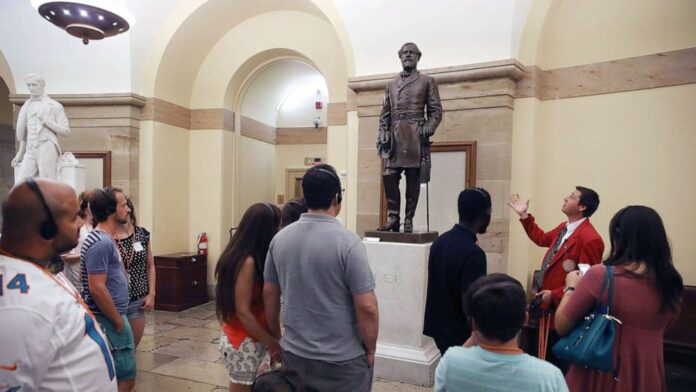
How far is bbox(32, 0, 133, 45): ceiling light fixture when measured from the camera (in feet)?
17.8

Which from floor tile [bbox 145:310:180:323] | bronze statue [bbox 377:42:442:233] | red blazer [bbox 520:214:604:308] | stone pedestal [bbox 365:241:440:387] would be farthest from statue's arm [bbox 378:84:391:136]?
floor tile [bbox 145:310:180:323]

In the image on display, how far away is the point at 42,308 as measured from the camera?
4.08 feet

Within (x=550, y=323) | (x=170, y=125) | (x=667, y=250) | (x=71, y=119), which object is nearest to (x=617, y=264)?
(x=667, y=250)

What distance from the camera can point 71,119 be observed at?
7.48 meters

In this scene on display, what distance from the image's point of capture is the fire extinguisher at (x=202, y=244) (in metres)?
7.84

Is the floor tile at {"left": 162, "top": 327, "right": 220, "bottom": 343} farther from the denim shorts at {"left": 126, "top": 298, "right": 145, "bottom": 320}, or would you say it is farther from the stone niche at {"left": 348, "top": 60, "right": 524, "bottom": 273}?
the stone niche at {"left": 348, "top": 60, "right": 524, "bottom": 273}

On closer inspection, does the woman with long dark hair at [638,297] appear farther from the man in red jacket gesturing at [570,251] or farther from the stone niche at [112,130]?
the stone niche at [112,130]

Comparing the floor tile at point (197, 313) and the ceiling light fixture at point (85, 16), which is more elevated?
the ceiling light fixture at point (85, 16)

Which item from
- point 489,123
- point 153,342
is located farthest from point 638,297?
point 153,342

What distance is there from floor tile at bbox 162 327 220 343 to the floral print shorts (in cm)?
346

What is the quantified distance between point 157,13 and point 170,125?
67.8 inches

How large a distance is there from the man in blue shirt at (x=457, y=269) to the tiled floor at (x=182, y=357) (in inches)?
63.7

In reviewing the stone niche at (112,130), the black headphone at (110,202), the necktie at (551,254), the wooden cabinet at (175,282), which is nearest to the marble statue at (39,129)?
the stone niche at (112,130)

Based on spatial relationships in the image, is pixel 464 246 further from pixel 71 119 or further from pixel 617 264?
pixel 71 119
